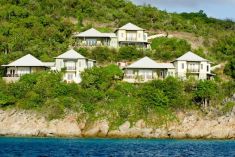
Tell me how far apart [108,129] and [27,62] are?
1879 centimetres

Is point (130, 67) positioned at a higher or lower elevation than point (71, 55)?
lower

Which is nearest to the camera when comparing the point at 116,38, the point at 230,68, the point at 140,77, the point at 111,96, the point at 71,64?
the point at 111,96

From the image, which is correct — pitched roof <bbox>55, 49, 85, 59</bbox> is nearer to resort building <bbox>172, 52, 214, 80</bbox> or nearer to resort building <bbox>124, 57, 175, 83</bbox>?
resort building <bbox>124, 57, 175, 83</bbox>

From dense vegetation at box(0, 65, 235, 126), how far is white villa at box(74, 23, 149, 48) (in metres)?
14.9

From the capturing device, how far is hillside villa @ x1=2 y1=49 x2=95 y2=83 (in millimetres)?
70562

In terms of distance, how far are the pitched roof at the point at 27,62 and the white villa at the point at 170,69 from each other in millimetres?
11796

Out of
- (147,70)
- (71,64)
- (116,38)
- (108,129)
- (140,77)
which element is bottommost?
(108,129)

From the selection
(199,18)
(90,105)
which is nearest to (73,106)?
(90,105)

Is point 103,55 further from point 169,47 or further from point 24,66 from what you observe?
point 24,66

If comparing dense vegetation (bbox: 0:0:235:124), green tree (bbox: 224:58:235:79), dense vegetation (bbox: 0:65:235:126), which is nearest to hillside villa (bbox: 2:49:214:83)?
dense vegetation (bbox: 0:0:235:124)

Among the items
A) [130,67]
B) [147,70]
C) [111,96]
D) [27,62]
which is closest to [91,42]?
[130,67]

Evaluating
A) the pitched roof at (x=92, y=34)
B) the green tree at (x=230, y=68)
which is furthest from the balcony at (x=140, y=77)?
the pitched roof at (x=92, y=34)

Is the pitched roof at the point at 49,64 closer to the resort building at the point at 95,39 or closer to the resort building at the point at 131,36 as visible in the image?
the resort building at the point at 95,39

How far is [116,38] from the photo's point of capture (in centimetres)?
8312
